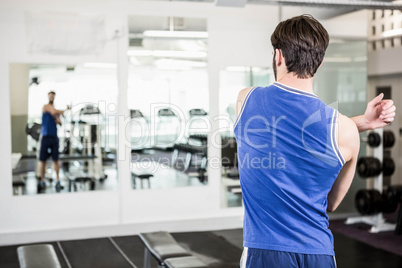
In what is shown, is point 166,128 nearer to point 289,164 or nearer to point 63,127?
point 63,127

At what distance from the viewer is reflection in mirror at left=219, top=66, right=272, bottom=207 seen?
16.1 ft

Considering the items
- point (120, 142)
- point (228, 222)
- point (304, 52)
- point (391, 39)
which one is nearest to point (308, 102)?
point (304, 52)

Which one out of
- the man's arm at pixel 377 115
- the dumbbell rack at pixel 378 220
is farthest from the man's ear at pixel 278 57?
the dumbbell rack at pixel 378 220

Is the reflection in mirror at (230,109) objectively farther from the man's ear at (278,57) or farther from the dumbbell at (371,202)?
the man's ear at (278,57)

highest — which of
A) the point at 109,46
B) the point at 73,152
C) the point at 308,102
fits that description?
the point at 109,46

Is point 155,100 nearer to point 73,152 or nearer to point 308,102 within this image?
point 73,152

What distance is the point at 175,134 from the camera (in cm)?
479

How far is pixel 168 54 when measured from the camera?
15.5ft

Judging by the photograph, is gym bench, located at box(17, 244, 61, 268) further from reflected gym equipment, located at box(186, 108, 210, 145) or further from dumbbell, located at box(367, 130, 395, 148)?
dumbbell, located at box(367, 130, 395, 148)

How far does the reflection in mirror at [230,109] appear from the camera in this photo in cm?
492

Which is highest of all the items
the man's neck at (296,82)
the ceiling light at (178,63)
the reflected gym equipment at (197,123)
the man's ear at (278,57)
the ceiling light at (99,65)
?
the ceiling light at (178,63)

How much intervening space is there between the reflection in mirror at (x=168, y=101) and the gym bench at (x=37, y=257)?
2157 mm

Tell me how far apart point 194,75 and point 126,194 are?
1369 mm

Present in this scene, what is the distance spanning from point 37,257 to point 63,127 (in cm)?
220
